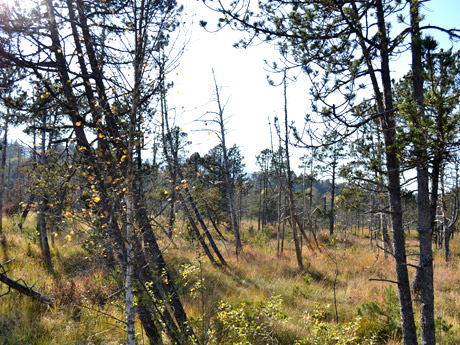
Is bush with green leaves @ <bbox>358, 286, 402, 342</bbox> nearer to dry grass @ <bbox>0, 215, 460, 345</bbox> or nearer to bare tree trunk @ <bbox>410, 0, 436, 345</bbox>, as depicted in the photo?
dry grass @ <bbox>0, 215, 460, 345</bbox>

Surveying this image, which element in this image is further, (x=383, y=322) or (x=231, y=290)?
(x=231, y=290)

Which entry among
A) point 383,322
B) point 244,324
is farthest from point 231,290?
point 383,322

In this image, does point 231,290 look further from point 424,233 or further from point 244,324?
point 424,233

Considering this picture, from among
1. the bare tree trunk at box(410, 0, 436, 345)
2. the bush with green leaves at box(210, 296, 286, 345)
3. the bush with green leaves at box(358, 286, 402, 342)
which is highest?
the bare tree trunk at box(410, 0, 436, 345)

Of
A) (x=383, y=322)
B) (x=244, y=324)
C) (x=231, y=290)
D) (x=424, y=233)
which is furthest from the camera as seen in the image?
(x=231, y=290)

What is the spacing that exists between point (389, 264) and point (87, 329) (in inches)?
507

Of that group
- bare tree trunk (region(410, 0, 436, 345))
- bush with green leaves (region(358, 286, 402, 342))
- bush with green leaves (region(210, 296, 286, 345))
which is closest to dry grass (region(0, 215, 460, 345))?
bush with green leaves (region(358, 286, 402, 342))

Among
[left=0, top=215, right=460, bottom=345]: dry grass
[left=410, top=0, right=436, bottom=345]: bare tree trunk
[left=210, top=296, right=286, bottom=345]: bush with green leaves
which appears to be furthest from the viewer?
[left=0, top=215, right=460, bottom=345]: dry grass

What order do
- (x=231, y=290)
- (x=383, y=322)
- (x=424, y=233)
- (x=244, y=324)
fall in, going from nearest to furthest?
(x=424, y=233), (x=244, y=324), (x=383, y=322), (x=231, y=290)

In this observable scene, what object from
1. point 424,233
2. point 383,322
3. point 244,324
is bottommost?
point 383,322

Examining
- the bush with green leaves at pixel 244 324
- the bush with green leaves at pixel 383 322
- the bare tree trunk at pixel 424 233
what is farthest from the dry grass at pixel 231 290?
the bare tree trunk at pixel 424 233

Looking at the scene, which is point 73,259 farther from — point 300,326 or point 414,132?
point 414,132

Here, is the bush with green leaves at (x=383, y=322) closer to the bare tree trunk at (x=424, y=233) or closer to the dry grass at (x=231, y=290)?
the dry grass at (x=231, y=290)

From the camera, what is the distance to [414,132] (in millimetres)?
2906
